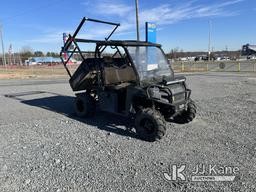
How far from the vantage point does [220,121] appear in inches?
234

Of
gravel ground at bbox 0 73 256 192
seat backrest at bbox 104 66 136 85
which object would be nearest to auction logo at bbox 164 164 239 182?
gravel ground at bbox 0 73 256 192

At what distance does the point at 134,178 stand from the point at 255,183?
66.6 inches

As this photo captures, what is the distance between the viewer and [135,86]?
4.89m

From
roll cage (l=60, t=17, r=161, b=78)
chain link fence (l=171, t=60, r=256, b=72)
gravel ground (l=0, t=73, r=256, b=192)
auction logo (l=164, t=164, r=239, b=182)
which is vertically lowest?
auction logo (l=164, t=164, r=239, b=182)

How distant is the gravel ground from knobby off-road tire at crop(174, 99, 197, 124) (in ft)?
0.75

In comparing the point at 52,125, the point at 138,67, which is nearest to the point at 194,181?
the point at 138,67

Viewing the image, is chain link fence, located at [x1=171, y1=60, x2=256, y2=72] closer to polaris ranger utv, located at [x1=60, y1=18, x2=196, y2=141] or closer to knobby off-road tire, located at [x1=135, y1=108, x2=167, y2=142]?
polaris ranger utv, located at [x1=60, y1=18, x2=196, y2=141]

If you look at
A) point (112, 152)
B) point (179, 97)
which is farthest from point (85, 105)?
point (179, 97)

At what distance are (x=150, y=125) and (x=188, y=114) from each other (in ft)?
4.80

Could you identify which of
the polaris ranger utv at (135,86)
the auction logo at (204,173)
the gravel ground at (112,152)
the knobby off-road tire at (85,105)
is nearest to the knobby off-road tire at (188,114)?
the polaris ranger utv at (135,86)

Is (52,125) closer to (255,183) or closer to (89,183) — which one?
(89,183)

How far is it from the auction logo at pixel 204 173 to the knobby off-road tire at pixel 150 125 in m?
1.03

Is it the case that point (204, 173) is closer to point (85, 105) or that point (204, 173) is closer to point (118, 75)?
point (118, 75)

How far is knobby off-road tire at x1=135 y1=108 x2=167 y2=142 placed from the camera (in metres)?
4.48
